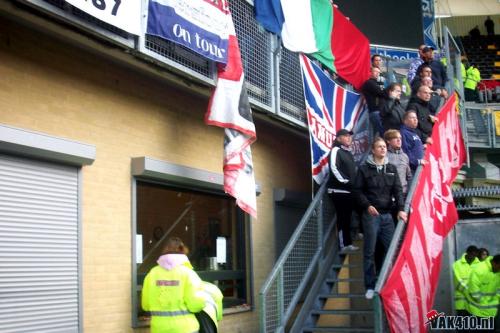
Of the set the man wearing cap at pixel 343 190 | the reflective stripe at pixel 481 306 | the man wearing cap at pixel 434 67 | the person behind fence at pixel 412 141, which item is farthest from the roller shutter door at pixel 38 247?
the man wearing cap at pixel 434 67

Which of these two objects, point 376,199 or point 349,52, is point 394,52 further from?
point 376,199

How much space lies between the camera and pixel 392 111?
38.2ft

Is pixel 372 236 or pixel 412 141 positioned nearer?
pixel 372 236

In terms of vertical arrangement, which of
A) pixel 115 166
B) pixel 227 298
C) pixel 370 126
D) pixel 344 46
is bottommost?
pixel 227 298

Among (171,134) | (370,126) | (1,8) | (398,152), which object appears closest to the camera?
(1,8)

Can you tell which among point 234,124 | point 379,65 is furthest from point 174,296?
point 379,65

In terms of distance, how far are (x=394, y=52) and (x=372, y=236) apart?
10032 mm

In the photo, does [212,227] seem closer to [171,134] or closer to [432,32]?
[171,134]

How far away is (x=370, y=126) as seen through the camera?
496 inches

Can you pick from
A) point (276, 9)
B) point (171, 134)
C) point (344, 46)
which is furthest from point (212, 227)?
point (344, 46)

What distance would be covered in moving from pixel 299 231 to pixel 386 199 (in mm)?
1249

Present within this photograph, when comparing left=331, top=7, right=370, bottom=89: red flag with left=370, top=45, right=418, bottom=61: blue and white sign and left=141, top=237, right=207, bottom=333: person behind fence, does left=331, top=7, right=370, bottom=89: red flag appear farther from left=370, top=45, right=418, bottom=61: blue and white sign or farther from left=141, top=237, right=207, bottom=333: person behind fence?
left=141, top=237, right=207, bottom=333: person behind fence

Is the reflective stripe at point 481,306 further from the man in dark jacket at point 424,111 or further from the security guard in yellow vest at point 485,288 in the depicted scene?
the man in dark jacket at point 424,111

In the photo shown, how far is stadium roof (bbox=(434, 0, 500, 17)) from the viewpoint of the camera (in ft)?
94.5
